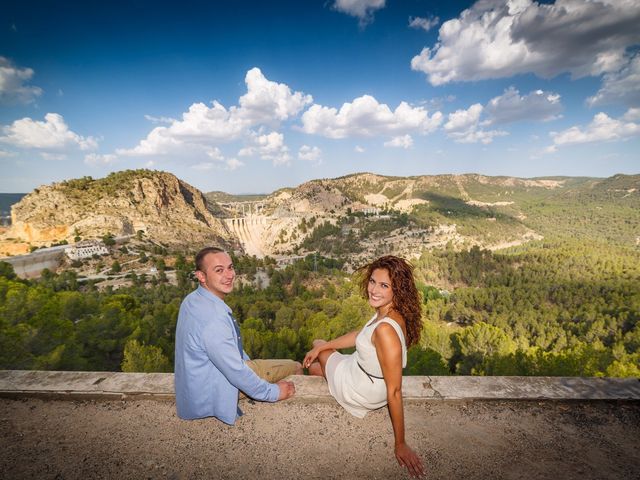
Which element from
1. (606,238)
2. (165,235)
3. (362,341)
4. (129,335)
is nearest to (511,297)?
(129,335)

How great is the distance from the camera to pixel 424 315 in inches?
1811

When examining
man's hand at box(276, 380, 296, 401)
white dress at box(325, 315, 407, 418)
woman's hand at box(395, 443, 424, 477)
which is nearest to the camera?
woman's hand at box(395, 443, 424, 477)

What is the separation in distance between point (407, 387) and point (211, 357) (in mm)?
2588

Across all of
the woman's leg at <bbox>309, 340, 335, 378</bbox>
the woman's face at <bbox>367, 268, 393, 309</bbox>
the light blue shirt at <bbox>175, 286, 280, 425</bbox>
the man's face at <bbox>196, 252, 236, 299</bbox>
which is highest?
the man's face at <bbox>196, 252, 236, 299</bbox>

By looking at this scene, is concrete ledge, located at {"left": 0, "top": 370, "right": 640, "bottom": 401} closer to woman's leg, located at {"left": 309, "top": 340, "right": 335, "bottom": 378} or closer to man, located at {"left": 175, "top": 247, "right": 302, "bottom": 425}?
woman's leg, located at {"left": 309, "top": 340, "right": 335, "bottom": 378}

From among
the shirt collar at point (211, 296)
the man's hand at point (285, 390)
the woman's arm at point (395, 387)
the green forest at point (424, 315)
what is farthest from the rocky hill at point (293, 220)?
the woman's arm at point (395, 387)

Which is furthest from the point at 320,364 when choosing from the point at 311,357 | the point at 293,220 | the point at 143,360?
the point at 293,220

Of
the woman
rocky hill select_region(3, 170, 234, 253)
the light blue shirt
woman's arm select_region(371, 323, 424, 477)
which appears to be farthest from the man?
rocky hill select_region(3, 170, 234, 253)

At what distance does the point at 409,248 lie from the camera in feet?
375

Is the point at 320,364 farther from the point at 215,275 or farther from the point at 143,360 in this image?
the point at 143,360

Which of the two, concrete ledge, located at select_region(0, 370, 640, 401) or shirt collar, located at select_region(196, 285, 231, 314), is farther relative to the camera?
concrete ledge, located at select_region(0, 370, 640, 401)

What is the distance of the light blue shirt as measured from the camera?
9.95 ft

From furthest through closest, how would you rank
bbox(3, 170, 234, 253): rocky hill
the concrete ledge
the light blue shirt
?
bbox(3, 170, 234, 253): rocky hill → the concrete ledge → the light blue shirt

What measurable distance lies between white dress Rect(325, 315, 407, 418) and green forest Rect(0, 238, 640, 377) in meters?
14.9
